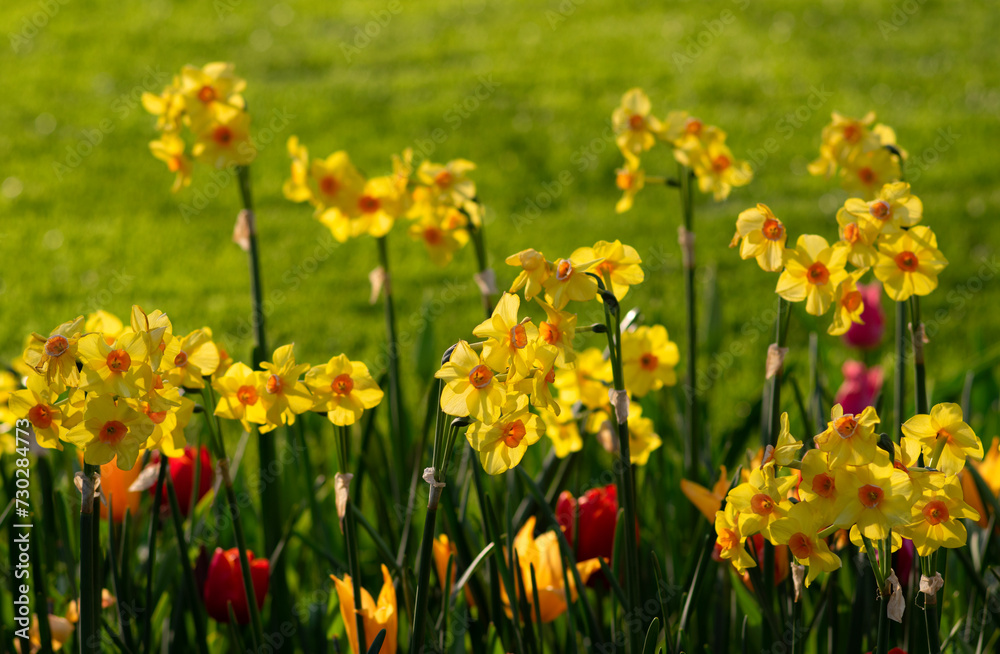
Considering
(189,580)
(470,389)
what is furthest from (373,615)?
(470,389)

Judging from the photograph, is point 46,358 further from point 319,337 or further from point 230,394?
point 319,337

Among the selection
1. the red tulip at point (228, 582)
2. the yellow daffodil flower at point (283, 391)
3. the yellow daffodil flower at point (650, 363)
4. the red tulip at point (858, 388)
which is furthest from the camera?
the red tulip at point (858, 388)

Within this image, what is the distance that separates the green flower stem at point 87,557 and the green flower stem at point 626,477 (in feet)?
1.87

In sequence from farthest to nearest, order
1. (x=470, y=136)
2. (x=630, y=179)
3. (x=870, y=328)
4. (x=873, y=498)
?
(x=470, y=136) < (x=870, y=328) < (x=630, y=179) < (x=873, y=498)

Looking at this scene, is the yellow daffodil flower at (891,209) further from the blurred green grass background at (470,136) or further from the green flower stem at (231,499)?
the blurred green grass background at (470,136)

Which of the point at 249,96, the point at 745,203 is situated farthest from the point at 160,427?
the point at 249,96

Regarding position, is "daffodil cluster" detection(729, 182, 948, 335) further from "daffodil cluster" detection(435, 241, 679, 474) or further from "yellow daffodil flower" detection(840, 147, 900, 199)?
"yellow daffodil flower" detection(840, 147, 900, 199)

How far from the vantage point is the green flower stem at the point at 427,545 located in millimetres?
958

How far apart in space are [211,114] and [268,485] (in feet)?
2.02

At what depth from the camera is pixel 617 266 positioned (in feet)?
3.51

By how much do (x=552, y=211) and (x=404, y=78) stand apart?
1.98 m

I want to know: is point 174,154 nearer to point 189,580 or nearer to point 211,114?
point 211,114

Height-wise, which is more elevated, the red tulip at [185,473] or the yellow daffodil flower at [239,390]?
the yellow daffodil flower at [239,390]

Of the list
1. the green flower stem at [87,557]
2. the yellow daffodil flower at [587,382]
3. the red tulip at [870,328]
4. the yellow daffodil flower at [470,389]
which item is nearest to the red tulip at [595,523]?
the yellow daffodil flower at [587,382]
